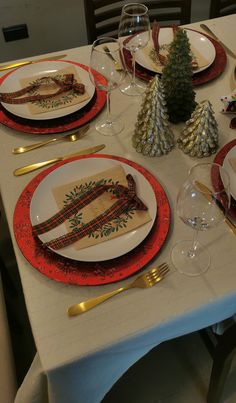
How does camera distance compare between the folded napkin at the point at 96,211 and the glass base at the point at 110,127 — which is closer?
the folded napkin at the point at 96,211

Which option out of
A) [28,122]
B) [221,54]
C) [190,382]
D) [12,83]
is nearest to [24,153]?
[28,122]

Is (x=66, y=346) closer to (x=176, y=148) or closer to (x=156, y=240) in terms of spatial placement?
(x=156, y=240)

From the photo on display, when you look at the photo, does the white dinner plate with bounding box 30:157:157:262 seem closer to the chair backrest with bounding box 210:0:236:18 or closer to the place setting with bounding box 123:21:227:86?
the place setting with bounding box 123:21:227:86

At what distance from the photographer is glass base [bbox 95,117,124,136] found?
96 cm

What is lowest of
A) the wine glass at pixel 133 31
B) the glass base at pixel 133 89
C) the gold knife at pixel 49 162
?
the gold knife at pixel 49 162

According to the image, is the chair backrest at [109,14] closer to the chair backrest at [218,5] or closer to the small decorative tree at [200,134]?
the chair backrest at [218,5]

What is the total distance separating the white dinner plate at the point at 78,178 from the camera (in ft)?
2.32

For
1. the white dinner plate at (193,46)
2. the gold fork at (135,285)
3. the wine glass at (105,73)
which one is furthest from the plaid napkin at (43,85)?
the gold fork at (135,285)

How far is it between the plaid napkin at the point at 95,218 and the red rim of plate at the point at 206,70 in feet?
1.39

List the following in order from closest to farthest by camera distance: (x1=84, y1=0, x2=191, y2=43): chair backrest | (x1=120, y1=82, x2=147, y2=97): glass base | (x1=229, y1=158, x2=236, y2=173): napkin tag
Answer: (x1=229, y1=158, x2=236, y2=173): napkin tag < (x1=120, y1=82, x2=147, y2=97): glass base < (x1=84, y1=0, x2=191, y2=43): chair backrest

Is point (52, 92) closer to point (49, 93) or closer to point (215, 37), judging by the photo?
point (49, 93)

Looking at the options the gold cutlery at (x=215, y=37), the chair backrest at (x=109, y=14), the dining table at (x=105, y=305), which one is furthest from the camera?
the chair backrest at (x=109, y=14)

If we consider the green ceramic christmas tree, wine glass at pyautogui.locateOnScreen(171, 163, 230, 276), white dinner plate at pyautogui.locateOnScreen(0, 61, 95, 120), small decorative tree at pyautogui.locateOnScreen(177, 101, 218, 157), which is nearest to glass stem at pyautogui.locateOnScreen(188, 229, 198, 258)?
wine glass at pyautogui.locateOnScreen(171, 163, 230, 276)

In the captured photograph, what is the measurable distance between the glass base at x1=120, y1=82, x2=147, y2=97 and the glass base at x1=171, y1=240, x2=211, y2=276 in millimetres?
502
